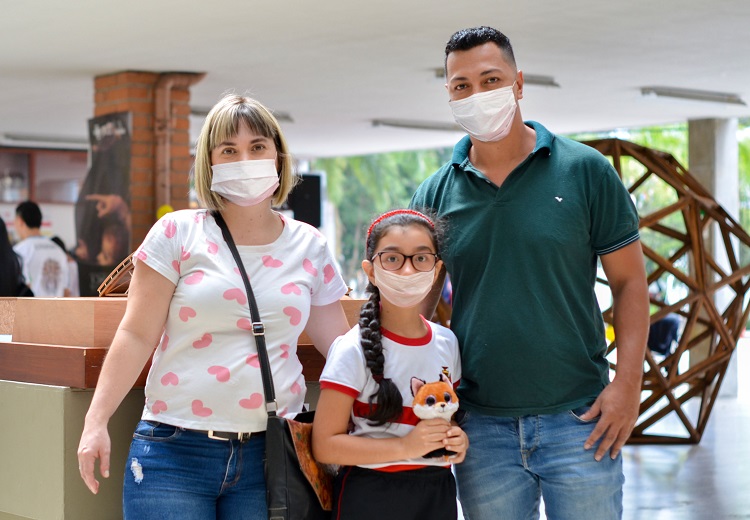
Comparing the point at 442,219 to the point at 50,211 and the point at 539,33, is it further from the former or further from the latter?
the point at 50,211

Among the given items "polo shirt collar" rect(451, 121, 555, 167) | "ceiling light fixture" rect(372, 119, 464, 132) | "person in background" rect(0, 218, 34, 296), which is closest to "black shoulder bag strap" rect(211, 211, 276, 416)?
"polo shirt collar" rect(451, 121, 555, 167)

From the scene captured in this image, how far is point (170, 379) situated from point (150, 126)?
7.21 metres

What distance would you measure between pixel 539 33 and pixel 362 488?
5.56 metres

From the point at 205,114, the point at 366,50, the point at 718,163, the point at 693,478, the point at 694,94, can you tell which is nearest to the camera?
the point at 693,478

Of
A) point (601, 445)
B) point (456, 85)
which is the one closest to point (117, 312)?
point (456, 85)

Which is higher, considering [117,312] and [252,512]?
[117,312]

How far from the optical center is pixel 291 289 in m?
2.38

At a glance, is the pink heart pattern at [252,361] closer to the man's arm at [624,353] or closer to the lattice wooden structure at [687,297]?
the man's arm at [624,353]

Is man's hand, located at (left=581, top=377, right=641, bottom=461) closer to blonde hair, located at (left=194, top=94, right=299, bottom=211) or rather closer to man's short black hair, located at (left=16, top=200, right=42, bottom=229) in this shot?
blonde hair, located at (left=194, top=94, right=299, bottom=211)

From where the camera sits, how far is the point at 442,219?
8.24 feet

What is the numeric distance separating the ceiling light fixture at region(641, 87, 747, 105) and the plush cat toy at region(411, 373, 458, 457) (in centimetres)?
803

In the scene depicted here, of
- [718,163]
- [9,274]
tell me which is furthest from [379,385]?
[718,163]

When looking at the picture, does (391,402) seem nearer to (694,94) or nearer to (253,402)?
(253,402)

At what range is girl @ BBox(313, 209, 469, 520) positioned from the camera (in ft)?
7.51
